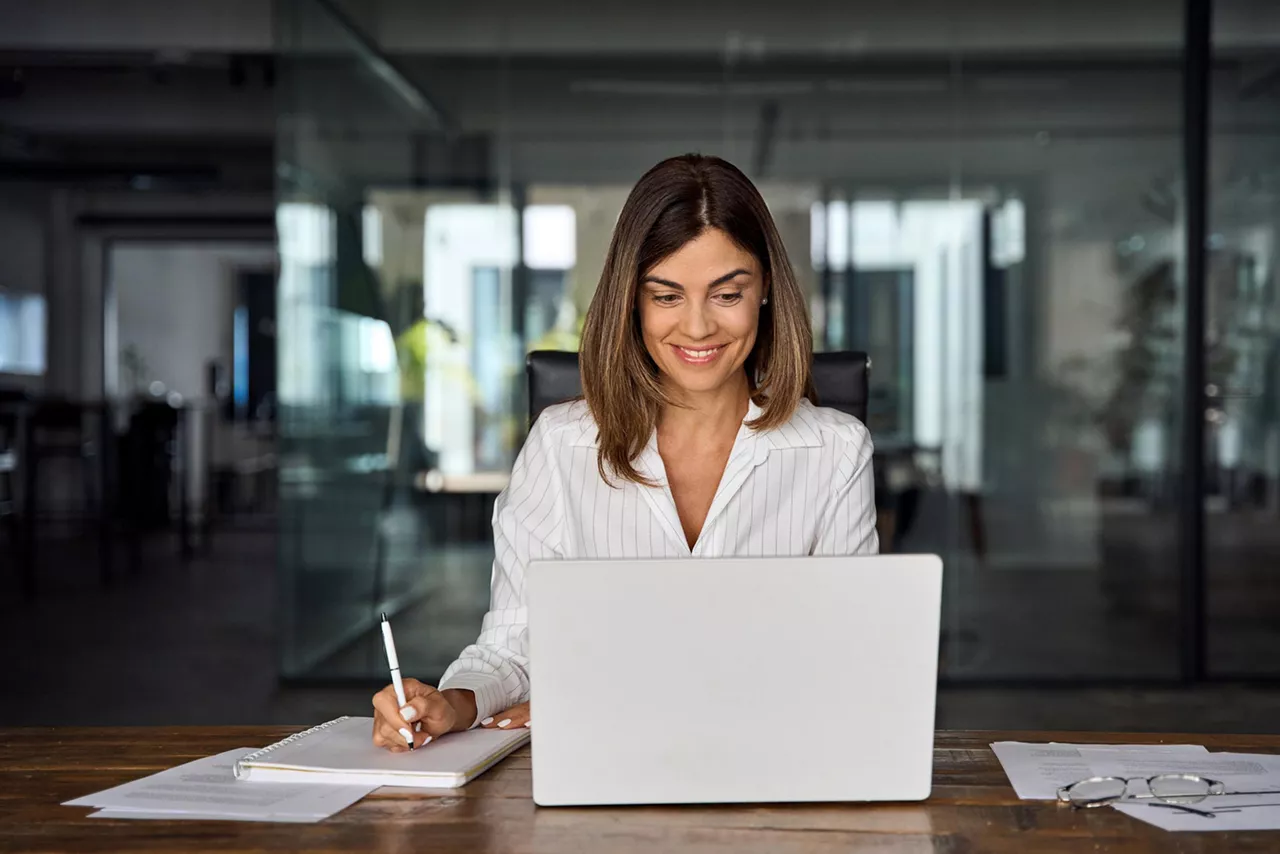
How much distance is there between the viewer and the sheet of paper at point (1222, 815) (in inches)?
40.2

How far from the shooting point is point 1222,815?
105 cm

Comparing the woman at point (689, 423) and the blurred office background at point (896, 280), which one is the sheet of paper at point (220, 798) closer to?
the woman at point (689, 423)

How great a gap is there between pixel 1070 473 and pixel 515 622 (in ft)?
12.1

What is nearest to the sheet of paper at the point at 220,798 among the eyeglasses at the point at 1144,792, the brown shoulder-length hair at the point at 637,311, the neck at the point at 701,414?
the eyeglasses at the point at 1144,792

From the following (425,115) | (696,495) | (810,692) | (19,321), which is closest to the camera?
(810,692)

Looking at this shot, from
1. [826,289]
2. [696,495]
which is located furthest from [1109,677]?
[696,495]

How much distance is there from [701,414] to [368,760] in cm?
81

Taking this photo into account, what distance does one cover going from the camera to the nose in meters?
1.67

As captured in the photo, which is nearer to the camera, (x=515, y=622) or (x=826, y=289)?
(x=515, y=622)

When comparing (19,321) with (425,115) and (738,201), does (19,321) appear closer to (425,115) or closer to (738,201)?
(425,115)

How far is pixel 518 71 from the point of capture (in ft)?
15.7

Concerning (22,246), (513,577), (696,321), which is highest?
(22,246)

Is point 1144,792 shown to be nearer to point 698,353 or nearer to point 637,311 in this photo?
point 698,353

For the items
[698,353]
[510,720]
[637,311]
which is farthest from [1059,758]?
[637,311]
